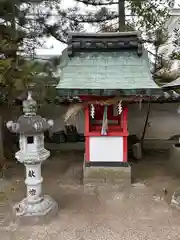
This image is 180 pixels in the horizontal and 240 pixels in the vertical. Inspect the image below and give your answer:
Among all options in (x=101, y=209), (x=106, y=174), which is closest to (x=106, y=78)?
(x=106, y=174)

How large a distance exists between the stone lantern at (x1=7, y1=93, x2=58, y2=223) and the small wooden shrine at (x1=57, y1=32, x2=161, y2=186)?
3.78 feet

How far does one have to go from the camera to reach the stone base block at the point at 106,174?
5715 mm

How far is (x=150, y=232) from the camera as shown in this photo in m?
3.73

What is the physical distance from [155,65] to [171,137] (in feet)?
8.70

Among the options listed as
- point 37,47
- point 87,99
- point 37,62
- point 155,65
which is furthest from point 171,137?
point 37,62

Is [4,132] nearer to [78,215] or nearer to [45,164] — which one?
[45,164]

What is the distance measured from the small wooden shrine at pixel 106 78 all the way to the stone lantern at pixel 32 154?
1152 mm

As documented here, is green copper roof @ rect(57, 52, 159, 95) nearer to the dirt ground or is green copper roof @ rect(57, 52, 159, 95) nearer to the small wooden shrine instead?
the small wooden shrine

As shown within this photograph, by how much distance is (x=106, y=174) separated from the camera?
576 cm

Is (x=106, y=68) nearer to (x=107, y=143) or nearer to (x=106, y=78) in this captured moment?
(x=106, y=78)

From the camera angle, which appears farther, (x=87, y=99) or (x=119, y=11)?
(x=119, y=11)

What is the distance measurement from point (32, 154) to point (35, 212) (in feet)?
2.92

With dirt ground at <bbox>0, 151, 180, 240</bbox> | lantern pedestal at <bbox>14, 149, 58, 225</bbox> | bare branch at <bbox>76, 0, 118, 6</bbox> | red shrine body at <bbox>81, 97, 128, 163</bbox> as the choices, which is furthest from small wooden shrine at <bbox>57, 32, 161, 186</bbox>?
bare branch at <bbox>76, 0, 118, 6</bbox>

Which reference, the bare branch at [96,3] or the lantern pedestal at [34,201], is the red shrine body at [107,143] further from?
the bare branch at [96,3]
